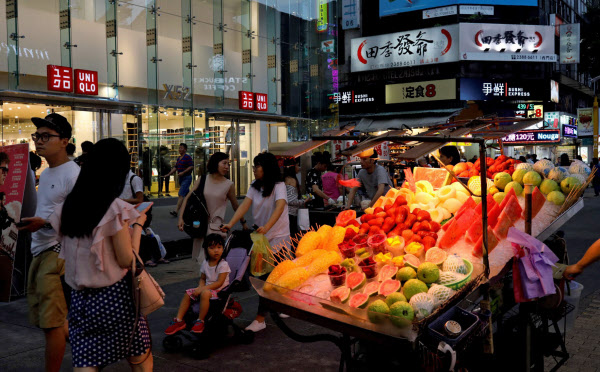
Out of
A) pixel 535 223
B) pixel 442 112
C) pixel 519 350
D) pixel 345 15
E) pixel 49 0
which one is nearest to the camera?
pixel 519 350

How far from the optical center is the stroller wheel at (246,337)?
517 centimetres

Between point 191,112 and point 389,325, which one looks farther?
point 191,112

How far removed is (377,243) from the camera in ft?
12.6

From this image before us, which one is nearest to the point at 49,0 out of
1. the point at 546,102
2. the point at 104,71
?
the point at 104,71

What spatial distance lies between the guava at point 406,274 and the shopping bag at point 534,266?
0.69 m

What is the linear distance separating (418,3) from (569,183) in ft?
105

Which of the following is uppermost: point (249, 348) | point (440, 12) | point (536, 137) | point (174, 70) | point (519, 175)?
point (440, 12)

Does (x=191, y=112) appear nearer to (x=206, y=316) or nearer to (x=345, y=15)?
(x=206, y=316)

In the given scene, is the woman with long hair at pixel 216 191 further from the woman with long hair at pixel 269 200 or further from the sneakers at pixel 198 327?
the sneakers at pixel 198 327

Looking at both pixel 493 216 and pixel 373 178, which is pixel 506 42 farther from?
pixel 493 216

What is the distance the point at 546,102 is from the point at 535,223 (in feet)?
107

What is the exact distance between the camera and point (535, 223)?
4.23 m

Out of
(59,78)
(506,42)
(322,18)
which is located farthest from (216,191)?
(506,42)

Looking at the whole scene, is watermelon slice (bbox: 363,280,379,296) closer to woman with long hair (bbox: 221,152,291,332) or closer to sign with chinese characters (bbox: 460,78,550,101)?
woman with long hair (bbox: 221,152,291,332)
